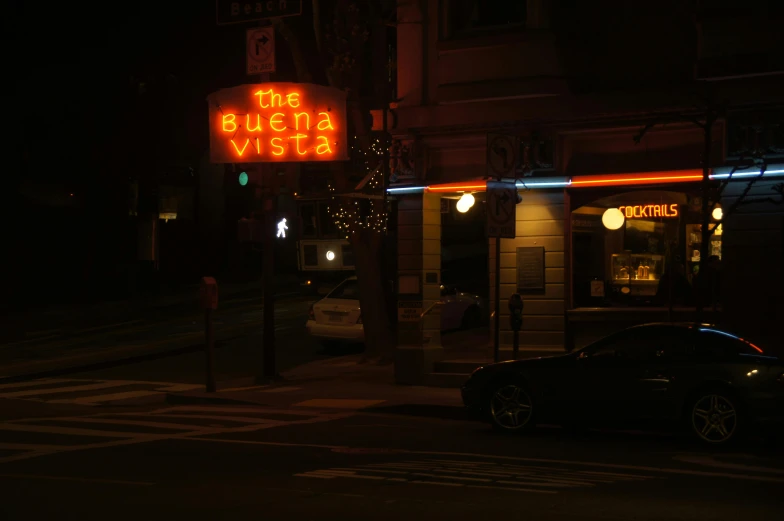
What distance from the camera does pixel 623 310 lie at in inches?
740

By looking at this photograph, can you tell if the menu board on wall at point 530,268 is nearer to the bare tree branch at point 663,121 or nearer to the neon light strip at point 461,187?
the neon light strip at point 461,187

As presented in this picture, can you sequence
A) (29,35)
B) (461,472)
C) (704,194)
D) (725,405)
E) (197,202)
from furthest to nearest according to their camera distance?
(197,202), (29,35), (704,194), (725,405), (461,472)

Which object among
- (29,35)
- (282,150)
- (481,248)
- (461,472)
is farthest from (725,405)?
(29,35)

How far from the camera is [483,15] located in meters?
19.7

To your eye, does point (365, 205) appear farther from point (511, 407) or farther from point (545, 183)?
point (511, 407)

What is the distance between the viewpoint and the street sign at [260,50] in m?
20.4

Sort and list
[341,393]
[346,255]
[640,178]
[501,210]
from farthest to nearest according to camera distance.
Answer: [346,255]
[341,393]
[640,178]
[501,210]

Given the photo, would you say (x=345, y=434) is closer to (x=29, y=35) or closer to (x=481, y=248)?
(x=481, y=248)

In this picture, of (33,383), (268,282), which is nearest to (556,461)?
(268,282)

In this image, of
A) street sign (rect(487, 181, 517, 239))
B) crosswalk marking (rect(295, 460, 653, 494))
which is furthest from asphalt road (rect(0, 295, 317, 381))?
crosswalk marking (rect(295, 460, 653, 494))

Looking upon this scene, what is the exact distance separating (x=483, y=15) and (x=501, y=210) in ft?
14.7

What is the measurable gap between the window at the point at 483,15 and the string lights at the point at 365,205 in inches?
121

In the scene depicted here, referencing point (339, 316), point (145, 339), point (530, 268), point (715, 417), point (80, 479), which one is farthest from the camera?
point (145, 339)

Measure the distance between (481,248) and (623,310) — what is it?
1802 cm
